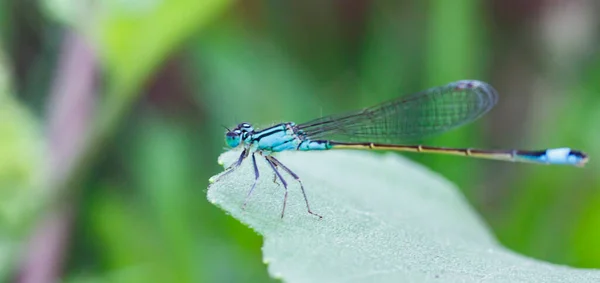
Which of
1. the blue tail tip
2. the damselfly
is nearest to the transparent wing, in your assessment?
the damselfly

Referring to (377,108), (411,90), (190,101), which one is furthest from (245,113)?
(377,108)

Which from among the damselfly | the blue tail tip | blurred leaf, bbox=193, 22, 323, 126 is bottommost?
the blue tail tip

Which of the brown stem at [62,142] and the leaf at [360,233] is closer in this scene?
the leaf at [360,233]

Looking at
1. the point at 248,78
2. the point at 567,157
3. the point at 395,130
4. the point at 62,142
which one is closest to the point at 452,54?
the point at 248,78

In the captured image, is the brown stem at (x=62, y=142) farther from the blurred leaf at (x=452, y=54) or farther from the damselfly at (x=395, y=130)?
the blurred leaf at (x=452, y=54)

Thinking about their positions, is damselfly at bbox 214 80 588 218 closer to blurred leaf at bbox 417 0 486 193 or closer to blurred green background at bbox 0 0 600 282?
blurred green background at bbox 0 0 600 282

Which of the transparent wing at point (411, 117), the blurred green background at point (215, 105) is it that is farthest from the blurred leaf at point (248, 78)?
the transparent wing at point (411, 117)
